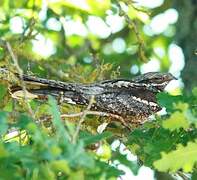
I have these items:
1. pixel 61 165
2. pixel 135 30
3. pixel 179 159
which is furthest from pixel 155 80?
pixel 61 165

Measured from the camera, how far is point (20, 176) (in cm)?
142

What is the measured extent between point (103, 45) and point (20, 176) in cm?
355

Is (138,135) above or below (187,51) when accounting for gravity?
below

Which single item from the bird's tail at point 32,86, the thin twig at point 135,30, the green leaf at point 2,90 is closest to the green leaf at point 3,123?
the bird's tail at point 32,86

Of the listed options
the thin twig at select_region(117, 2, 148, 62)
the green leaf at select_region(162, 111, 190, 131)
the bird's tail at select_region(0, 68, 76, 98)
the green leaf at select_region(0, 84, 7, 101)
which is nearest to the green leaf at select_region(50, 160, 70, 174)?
the green leaf at select_region(162, 111, 190, 131)

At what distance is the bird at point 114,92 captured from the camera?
2275mm

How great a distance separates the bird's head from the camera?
2.59 m

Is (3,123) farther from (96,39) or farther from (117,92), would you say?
(96,39)

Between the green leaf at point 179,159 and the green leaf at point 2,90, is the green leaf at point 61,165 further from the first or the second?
the green leaf at point 2,90

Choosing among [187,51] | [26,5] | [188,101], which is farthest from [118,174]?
[187,51]

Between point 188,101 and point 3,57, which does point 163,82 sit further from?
point 188,101

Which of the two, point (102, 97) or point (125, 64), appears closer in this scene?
point (102, 97)

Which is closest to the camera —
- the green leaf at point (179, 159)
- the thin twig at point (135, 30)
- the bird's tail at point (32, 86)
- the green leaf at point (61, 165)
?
the green leaf at point (61, 165)

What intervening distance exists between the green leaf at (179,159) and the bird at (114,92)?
74 cm
